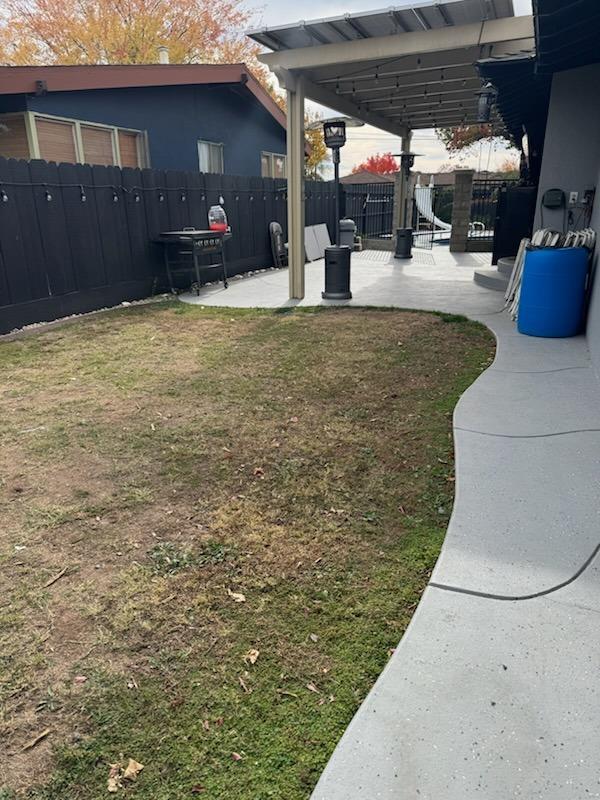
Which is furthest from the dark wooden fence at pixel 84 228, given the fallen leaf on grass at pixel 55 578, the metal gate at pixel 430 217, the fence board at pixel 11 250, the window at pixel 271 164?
the metal gate at pixel 430 217

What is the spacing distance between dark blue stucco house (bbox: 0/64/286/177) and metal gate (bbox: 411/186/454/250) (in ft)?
20.2

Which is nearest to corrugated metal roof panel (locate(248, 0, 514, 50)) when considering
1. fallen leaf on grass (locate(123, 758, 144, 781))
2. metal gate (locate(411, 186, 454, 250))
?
fallen leaf on grass (locate(123, 758, 144, 781))

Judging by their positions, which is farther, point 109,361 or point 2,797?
point 109,361

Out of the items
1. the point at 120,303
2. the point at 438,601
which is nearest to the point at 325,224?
the point at 120,303

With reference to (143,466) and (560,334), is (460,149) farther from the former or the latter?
(143,466)

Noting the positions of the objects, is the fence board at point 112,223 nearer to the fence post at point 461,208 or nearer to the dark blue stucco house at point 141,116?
the dark blue stucco house at point 141,116

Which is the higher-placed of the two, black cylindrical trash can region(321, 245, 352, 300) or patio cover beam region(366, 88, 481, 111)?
patio cover beam region(366, 88, 481, 111)

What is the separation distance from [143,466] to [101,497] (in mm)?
373

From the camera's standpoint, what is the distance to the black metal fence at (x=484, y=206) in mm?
14945

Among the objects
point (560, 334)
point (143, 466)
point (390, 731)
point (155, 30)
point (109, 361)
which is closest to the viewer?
point (390, 731)

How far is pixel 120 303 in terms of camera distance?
8039mm

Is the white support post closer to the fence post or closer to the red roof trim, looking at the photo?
the red roof trim

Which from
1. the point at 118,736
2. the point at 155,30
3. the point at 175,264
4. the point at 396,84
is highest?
the point at 155,30

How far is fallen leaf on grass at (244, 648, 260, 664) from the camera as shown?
186 cm
